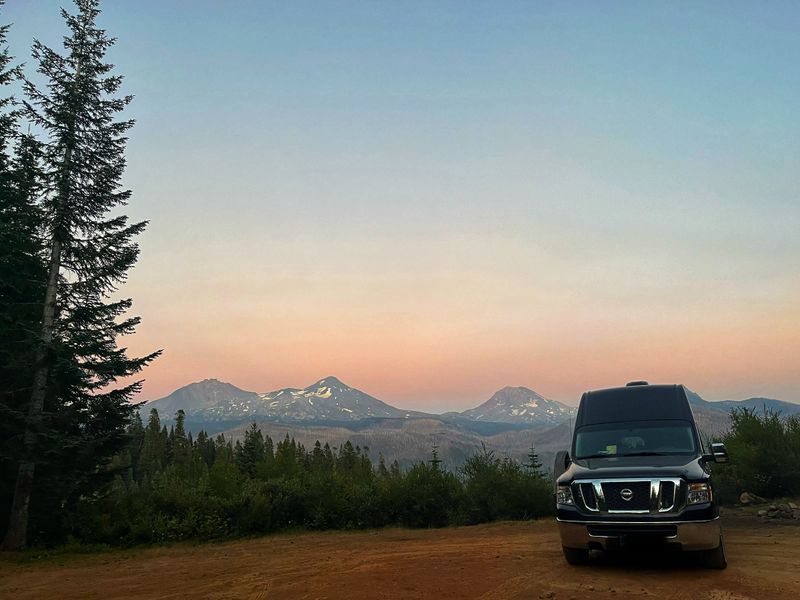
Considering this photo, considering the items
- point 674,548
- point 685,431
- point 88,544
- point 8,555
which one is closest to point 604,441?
point 685,431

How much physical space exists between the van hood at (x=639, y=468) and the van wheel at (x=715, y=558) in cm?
124

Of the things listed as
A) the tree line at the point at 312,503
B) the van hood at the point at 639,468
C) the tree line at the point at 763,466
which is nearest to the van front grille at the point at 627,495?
the van hood at the point at 639,468

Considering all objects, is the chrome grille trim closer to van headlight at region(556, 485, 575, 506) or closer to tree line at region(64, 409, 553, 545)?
van headlight at region(556, 485, 575, 506)

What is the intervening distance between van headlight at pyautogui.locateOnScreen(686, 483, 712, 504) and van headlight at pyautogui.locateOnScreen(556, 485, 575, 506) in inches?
68.3

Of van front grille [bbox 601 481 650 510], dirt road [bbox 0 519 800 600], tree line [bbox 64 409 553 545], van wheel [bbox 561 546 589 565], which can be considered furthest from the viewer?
tree line [bbox 64 409 553 545]

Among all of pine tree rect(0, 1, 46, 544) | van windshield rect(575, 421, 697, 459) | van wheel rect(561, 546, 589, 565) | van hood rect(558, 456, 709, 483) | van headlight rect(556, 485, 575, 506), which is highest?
pine tree rect(0, 1, 46, 544)

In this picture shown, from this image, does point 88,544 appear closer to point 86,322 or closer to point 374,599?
point 86,322

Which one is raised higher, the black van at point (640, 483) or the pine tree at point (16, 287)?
the pine tree at point (16, 287)

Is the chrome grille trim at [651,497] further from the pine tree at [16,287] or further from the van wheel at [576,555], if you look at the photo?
the pine tree at [16,287]

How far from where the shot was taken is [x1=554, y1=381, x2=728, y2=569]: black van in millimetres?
8219

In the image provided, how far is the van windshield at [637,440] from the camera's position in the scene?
377 inches

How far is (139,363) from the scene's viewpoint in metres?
18.0

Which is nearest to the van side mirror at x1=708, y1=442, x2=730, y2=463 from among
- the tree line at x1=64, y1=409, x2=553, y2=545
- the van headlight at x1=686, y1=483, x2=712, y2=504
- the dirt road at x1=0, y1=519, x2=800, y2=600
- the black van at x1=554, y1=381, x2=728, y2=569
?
the black van at x1=554, y1=381, x2=728, y2=569

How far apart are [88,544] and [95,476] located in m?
2.66
